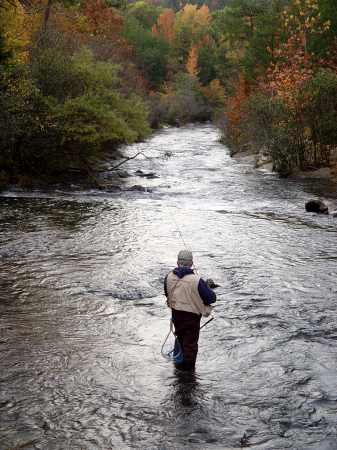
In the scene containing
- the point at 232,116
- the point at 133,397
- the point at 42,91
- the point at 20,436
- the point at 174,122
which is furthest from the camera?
the point at 174,122

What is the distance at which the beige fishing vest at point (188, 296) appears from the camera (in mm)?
6270

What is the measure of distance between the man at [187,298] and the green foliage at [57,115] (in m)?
14.7

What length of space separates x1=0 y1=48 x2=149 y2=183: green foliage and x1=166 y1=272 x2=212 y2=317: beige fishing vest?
48.6ft

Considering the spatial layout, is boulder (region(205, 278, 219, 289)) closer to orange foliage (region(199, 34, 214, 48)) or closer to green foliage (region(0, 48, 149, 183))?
green foliage (region(0, 48, 149, 183))

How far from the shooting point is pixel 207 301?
6277 mm

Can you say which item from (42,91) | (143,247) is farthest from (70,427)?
(42,91)

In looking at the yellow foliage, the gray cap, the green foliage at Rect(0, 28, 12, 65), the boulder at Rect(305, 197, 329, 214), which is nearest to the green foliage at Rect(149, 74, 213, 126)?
the yellow foliage

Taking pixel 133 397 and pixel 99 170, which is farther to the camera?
pixel 99 170

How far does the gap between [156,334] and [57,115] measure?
49.7 ft

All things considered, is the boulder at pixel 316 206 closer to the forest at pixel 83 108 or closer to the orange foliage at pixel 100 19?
the forest at pixel 83 108

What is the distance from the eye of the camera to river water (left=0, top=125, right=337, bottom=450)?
545 cm

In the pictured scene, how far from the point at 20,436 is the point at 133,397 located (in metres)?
1.49

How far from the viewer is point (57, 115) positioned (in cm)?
2083

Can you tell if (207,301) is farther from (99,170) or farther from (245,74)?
(245,74)
